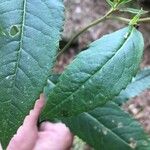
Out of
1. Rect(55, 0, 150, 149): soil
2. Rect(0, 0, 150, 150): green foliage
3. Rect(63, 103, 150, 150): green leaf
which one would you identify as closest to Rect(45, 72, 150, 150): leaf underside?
Rect(63, 103, 150, 150): green leaf

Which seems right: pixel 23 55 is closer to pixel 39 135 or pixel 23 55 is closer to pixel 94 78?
pixel 94 78

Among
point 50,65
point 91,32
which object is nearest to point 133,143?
point 50,65

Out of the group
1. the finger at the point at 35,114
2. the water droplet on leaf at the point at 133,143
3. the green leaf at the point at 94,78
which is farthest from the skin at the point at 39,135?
the green leaf at the point at 94,78

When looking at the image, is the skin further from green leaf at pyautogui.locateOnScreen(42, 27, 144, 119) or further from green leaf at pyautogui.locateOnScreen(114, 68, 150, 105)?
green leaf at pyautogui.locateOnScreen(42, 27, 144, 119)

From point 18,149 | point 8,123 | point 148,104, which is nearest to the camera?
point 8,123

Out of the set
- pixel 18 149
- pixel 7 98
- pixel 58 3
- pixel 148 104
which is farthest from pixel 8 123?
pixel 148 104

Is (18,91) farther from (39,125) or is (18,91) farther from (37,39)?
(39,125)
